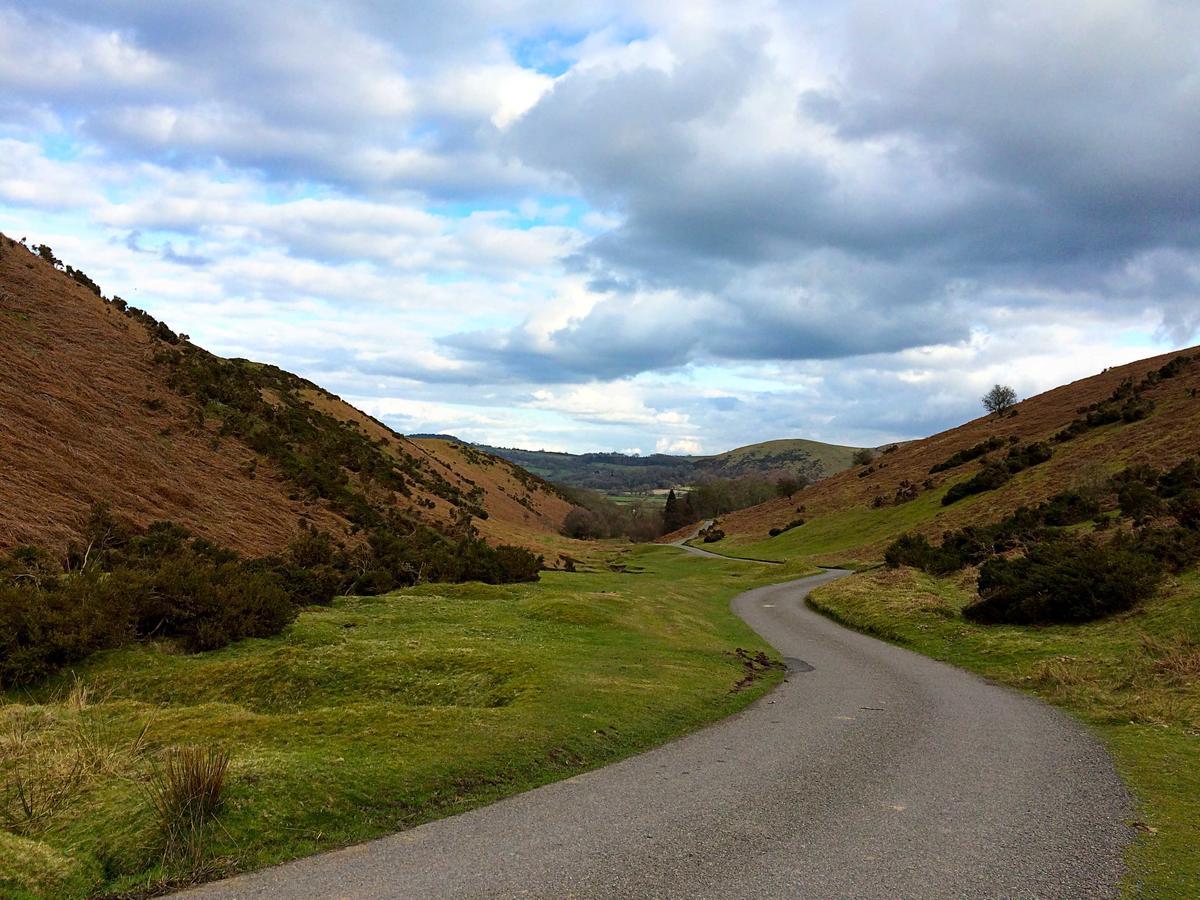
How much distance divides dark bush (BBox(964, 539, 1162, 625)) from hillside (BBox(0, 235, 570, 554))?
29.3 meters

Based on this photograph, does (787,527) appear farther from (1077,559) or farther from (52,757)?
(52,757)

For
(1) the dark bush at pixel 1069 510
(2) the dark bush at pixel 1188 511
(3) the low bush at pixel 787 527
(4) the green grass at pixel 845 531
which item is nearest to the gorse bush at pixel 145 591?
(2) the dark bush at pixel 1188 511

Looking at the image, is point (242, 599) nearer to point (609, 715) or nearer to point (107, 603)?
point (107, 603)

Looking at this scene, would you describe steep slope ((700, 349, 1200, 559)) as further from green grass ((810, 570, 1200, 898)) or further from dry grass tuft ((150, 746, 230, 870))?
dry grass tuft ((150, 746, 230, 870))

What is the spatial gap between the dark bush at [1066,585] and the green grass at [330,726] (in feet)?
39.2

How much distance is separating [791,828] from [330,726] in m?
7.28

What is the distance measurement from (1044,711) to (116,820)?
16.7 metres

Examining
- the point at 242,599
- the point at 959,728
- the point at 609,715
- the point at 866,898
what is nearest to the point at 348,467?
the point at 242,599

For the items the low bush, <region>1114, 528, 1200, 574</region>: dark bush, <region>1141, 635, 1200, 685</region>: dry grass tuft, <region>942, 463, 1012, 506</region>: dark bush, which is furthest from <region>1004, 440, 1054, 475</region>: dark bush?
<region>1141, 635, 1200, 685</region>: dry grass tuft

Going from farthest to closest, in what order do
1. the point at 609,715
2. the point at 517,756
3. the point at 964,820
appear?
the point at 609,715
the point at 517,756
the point at 964,820

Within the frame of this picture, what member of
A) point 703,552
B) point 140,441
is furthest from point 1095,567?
point 703,552

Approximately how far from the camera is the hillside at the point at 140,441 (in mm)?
25297

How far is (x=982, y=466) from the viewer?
2948 inches

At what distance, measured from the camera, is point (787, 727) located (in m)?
13.5
